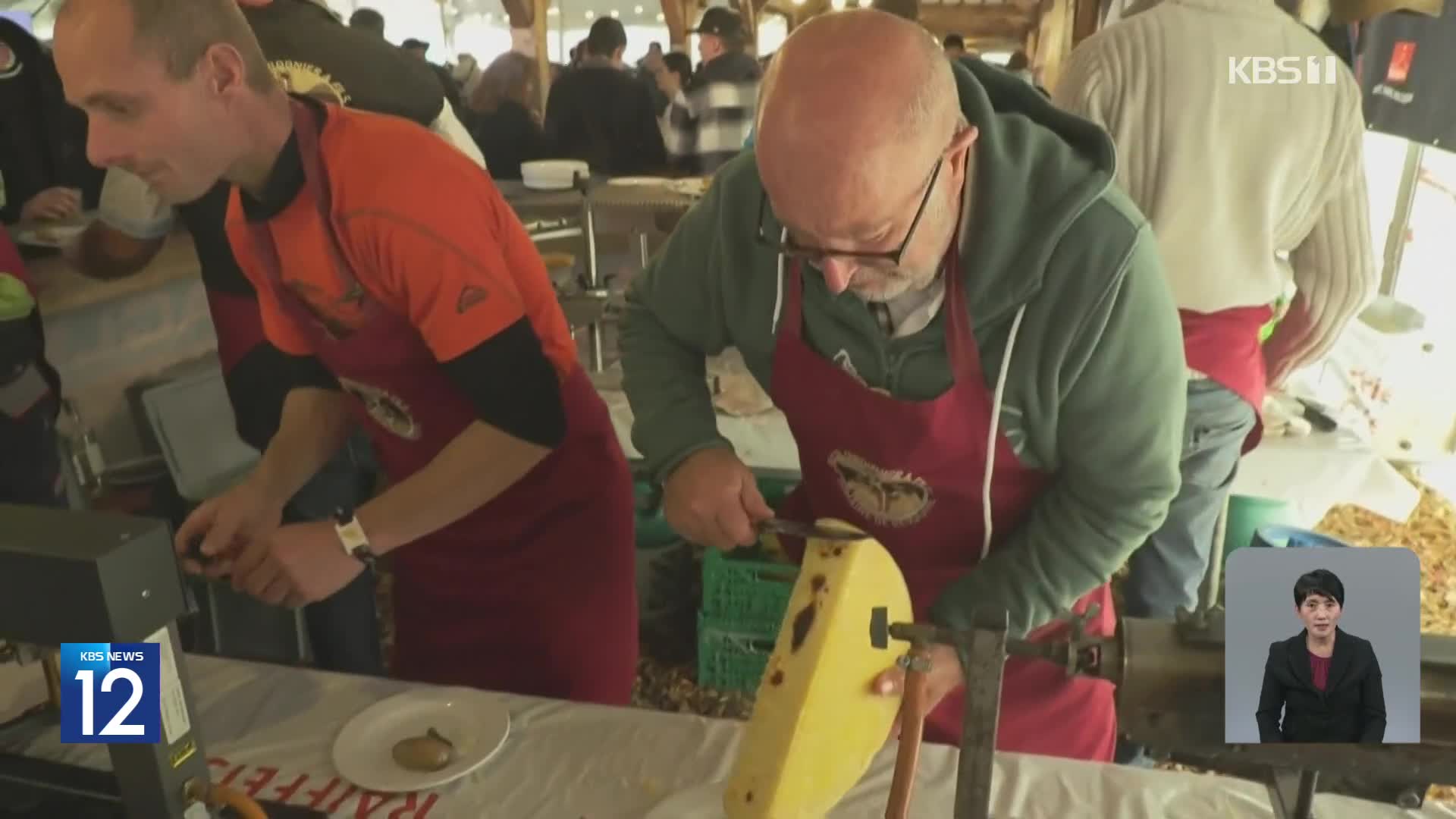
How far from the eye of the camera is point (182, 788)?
804mm

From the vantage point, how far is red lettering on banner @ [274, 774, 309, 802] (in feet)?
3.08

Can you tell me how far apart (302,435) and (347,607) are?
78 cm

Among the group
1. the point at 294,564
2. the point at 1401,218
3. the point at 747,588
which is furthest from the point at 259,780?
the point at 1401,218

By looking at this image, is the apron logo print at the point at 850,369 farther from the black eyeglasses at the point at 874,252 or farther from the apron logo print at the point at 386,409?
the apron logo print at the point at 386,409

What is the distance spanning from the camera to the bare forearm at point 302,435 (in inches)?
52.6

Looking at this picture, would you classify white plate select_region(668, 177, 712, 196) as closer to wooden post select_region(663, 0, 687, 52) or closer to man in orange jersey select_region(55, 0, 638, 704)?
wooden post select_region(663, 0, 687, 52)

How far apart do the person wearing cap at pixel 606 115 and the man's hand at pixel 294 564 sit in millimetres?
2847

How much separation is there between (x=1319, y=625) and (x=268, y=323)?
1.17 metres

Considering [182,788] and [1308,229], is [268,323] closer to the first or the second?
[182,788]

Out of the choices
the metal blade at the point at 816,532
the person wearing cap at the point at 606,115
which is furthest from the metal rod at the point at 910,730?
the person wearing cap at the point at 606,115

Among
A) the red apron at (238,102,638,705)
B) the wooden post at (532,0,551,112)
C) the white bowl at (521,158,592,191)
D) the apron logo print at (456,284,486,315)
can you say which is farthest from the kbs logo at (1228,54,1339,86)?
the wooden post at (532,0,551,112)

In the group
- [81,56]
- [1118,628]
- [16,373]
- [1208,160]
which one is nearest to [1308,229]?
[1208,160]

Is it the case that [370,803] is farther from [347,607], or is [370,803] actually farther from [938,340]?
[347,607]

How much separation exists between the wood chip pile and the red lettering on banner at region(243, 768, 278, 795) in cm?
100
